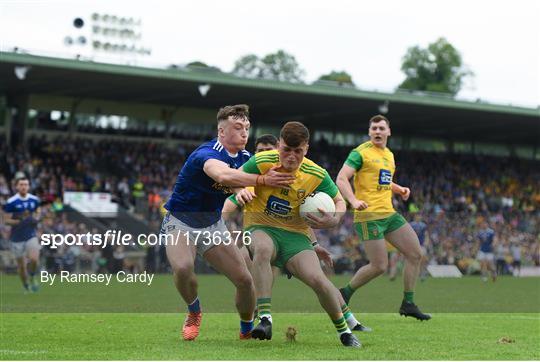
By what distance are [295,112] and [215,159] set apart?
41.8 m

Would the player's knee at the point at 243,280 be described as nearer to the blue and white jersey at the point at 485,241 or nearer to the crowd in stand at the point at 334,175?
the crowd in stand at the point at 334,175

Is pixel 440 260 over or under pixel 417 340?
under

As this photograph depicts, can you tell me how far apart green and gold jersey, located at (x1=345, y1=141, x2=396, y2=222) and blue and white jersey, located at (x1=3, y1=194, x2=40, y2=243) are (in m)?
8.13

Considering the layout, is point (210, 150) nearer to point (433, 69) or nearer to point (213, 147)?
point (213, 147)

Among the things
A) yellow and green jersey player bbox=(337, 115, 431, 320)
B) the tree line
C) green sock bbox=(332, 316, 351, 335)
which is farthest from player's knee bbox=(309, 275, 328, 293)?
the tree line

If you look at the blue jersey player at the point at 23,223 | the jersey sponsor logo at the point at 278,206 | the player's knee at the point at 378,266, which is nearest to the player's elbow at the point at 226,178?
the jersey sponsor logo at the point at 278,206

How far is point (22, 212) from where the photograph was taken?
741 inches

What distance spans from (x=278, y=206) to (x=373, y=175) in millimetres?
4021

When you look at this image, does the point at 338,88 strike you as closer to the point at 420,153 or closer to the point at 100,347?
the point at 420,153

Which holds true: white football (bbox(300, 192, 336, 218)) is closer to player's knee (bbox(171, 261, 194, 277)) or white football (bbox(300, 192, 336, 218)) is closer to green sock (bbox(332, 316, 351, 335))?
green sock (bbox(332, 316, 351, 335))

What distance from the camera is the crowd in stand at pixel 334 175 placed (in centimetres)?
2503

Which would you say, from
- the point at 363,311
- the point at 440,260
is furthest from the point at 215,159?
the point at 440,260

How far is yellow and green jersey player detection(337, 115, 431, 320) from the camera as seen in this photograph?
12500 mm

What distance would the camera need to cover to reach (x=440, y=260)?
24.4 m
